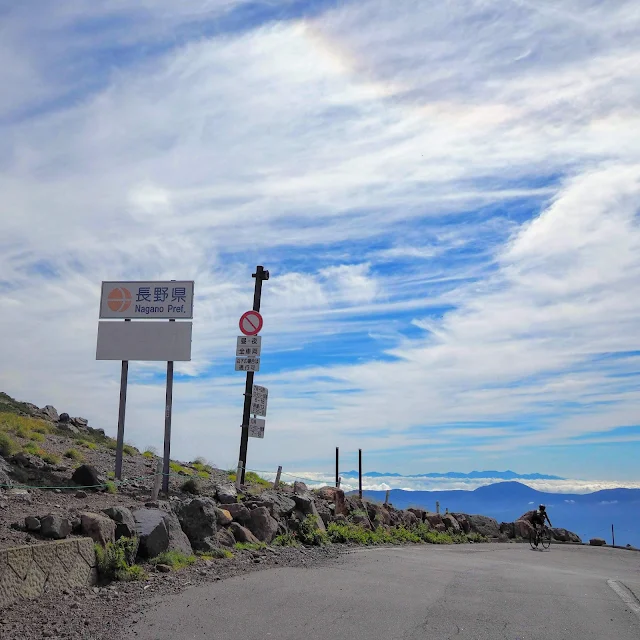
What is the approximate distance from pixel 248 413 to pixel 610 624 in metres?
12.6

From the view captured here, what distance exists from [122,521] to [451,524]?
1758cm

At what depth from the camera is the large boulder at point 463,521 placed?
2667 centimetres

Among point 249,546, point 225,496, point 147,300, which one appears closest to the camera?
point 249,546

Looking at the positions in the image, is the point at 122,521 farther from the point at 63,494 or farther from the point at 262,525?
the point at 262,525

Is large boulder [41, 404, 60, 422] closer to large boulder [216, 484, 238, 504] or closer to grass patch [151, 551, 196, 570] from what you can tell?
large boulder [216, 484, 238, 504]

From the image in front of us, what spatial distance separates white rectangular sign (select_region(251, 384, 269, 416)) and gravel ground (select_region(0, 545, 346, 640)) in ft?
25.7

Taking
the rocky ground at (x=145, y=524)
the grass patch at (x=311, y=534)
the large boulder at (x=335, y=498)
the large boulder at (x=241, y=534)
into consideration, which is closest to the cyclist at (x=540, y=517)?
the rocky ground at (x=145, y=524)

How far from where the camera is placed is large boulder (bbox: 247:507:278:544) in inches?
562

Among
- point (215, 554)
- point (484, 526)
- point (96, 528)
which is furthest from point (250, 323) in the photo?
point (484, 526)

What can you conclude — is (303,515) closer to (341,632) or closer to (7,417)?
(341,632)

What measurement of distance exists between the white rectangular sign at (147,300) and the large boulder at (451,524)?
→ 13688 millimetres

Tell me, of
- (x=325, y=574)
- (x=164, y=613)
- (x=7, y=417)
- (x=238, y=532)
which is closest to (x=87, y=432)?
(x=7, y=417)

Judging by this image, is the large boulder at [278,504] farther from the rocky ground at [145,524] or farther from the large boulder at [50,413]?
the large boulder at [50,413]

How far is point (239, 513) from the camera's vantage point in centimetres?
1449
